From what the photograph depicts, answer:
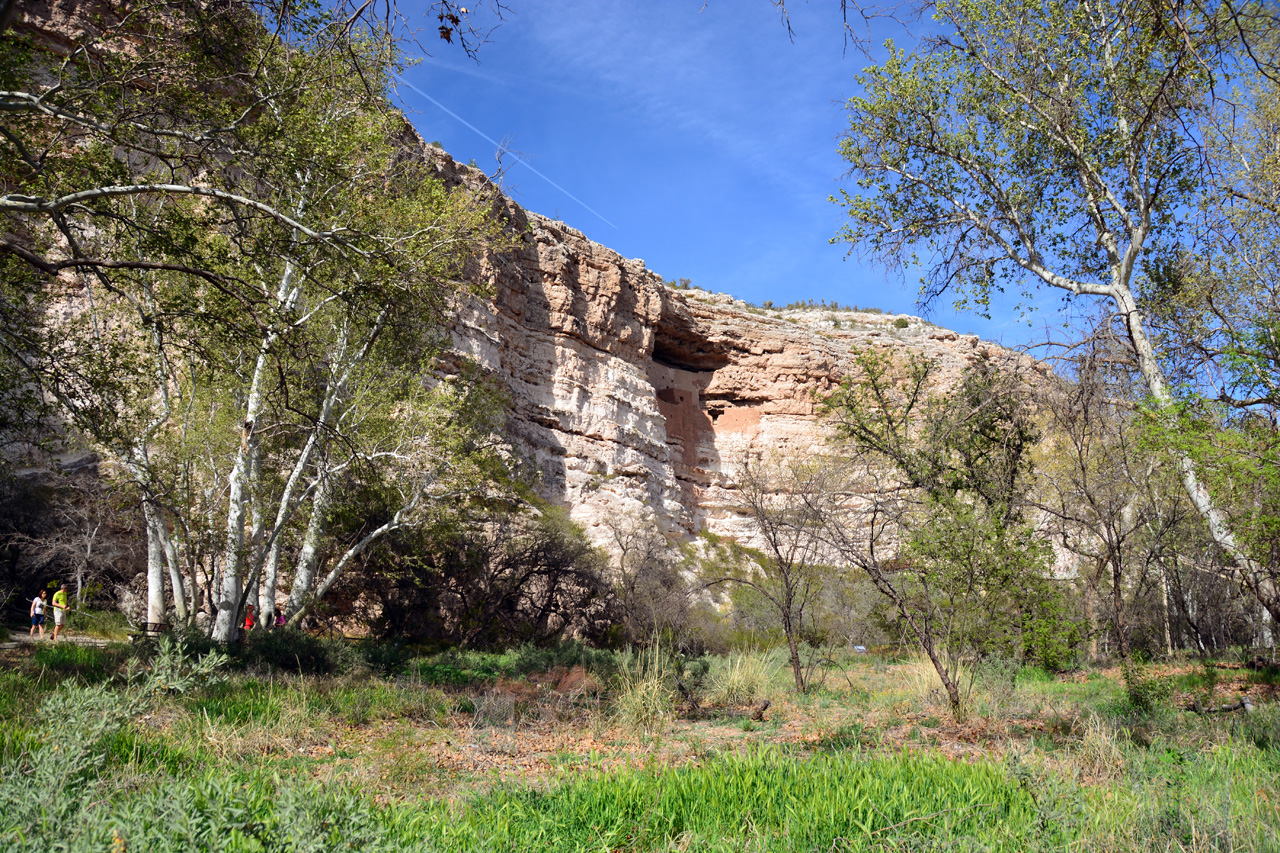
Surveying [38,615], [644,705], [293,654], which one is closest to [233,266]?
[293,654]

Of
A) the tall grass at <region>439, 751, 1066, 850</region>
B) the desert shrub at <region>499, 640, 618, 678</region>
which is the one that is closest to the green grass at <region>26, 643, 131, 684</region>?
the tall grass at <region>439, 751, 1066, 850</region>

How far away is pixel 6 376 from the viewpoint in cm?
752

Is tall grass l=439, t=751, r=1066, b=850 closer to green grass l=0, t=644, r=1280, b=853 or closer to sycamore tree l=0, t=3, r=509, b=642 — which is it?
green grass l=0, t=644, r=1280, b=853

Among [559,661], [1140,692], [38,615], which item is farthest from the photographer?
[38,615]

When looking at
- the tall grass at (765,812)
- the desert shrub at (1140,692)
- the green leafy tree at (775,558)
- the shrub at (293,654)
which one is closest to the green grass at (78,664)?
the shrub at (293,654)

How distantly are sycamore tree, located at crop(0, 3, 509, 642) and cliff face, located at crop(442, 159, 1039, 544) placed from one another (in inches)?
447

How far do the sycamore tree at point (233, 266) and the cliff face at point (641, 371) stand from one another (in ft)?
37.2

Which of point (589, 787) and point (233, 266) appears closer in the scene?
point (589, 787)

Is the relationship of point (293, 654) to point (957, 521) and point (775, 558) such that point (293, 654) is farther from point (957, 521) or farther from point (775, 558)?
point (775, 558)

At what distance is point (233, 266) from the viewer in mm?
8617

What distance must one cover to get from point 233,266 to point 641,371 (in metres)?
27.7

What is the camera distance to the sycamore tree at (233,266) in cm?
557

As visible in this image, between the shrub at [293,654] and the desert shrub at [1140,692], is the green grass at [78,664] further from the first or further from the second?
the desert shrub at [1140,692]

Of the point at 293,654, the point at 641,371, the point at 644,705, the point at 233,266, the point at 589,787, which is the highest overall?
the point at 641,371
